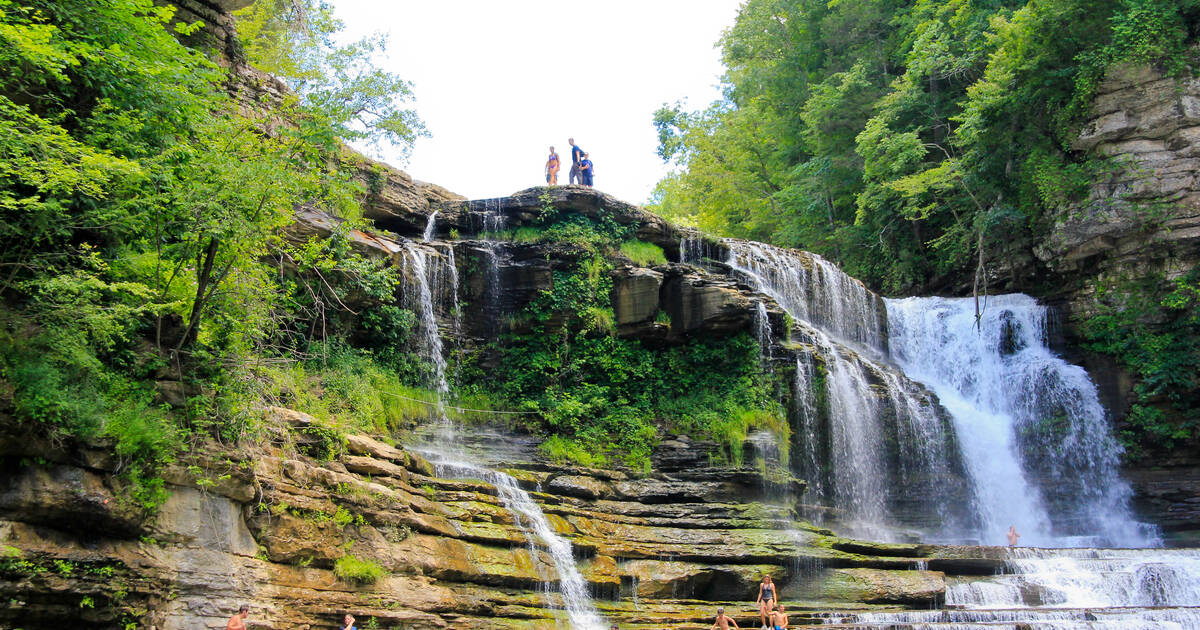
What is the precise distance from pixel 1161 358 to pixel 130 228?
78.8ft

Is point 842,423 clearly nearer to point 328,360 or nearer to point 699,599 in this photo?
point 699,599

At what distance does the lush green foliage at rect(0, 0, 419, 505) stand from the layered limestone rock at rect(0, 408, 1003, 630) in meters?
0.65

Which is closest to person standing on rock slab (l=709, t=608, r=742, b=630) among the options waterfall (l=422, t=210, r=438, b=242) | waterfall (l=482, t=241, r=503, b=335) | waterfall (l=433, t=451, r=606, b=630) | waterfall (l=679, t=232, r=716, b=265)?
waterfall (l=433, t=451, r=606, b=630)

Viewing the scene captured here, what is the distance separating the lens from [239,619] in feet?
30.6

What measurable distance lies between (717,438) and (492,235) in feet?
27.1

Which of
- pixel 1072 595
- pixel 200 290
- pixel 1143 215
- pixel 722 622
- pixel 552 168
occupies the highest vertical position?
pixel 552 168

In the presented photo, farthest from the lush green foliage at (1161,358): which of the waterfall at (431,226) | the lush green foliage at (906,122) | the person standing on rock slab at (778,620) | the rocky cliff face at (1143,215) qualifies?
the waterfall at (431,226)

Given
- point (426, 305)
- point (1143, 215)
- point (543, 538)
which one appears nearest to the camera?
point (543, 538)

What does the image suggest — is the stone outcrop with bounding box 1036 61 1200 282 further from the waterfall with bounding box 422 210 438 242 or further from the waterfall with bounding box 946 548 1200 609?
the waterfall with bounding box 422 210 438 242

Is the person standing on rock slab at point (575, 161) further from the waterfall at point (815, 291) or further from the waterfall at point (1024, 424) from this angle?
the waterfall at point (1024, 424)

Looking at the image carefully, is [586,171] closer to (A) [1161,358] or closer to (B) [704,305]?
(B) [704,305]

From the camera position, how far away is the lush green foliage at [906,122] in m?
23.0

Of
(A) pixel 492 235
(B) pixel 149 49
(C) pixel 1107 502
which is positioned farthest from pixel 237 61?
(C) pixel 1107 502

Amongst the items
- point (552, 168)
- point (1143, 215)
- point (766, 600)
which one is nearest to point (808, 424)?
point (766, 600)
